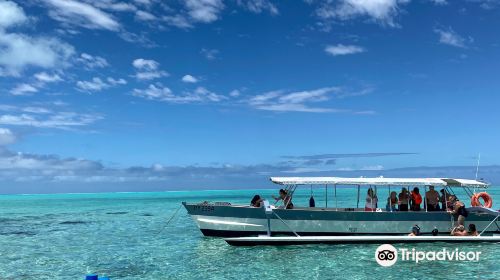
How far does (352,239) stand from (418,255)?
3.19 metres

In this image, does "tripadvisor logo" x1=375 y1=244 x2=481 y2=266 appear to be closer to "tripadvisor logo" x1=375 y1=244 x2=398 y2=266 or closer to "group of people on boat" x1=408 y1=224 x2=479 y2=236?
"tripadvisor logo" x1=375 y1=244 x2=398 y2=266

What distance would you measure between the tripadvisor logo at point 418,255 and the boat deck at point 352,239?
2.24 ft

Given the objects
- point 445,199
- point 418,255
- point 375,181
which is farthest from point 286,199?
point 445,199

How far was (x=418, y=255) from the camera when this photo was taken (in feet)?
63.9

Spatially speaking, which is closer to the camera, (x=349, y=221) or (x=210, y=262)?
(x=210, y=262)

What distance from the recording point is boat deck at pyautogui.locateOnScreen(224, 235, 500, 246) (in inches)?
837

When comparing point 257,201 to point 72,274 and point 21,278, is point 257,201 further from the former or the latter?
point 21,278

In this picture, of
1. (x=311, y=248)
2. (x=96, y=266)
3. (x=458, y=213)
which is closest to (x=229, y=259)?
(x=311, y=248)

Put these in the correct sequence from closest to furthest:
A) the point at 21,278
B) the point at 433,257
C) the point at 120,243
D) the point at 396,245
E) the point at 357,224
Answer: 1. the point at 21,278
2. the point at 433,257
3. the point at 396,245
4. the point at 357,224
5. the point at 120,243

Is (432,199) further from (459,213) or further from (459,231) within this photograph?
(459,231)

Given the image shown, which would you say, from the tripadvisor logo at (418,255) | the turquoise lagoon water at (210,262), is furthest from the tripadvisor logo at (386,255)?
the turquoise lagoon water at (210,262)

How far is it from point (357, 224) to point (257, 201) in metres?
5.25

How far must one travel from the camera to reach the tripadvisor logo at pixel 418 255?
19.0 meters

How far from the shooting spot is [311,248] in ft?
71.1
